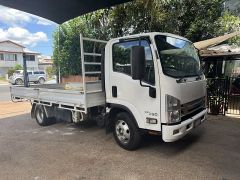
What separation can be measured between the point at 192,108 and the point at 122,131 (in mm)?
1524

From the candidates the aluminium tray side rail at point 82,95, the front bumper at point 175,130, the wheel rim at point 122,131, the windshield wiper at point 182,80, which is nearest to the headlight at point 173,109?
the front bumper at point 175,130

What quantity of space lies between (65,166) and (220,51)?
8.05m

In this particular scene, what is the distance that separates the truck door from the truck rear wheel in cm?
304

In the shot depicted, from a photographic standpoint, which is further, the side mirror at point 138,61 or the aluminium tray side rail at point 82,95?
the aluminium tray side rail at point 82,95

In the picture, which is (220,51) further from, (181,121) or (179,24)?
(181,121)

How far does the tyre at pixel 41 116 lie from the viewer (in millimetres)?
7365

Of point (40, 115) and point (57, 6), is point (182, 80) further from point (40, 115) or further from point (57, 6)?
point (57, 6)

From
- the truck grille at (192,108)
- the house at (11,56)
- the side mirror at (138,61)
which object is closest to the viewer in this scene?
the side mirror at (138,61)

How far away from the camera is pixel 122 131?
504cm

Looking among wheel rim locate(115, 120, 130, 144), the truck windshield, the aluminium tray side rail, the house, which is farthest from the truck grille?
the house

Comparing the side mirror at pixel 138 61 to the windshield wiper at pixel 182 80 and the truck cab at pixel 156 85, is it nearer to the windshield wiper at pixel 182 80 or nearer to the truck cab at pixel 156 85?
the truck cab at pixel 156 85

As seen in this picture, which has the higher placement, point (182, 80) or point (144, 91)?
point (182, 80)

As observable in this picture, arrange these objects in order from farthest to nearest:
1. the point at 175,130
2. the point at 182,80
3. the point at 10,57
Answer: the point at 10,57 < the point at 182,80 < the point at 175,130

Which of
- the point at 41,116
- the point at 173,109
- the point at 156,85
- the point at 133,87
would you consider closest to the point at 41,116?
the point at 41,116
